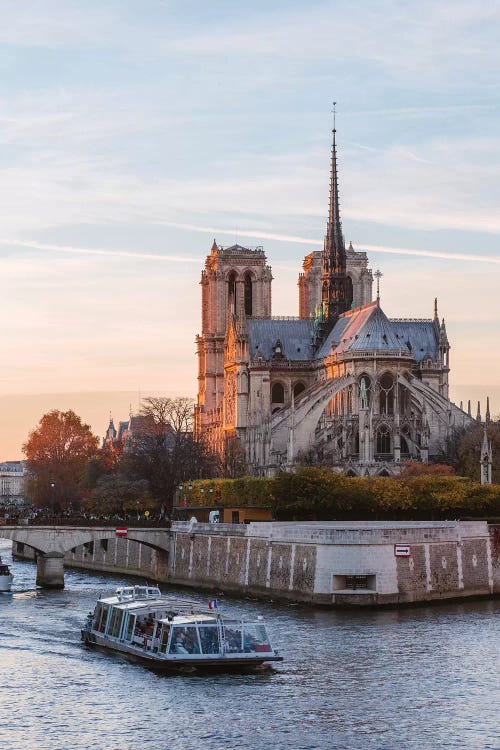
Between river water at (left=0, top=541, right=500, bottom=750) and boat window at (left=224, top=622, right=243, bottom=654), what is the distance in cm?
95

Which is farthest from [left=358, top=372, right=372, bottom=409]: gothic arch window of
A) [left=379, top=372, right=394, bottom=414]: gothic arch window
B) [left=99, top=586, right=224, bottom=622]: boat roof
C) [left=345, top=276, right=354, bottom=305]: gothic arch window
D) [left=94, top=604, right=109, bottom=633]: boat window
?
[left=94, top=604, right=109, bottom=633]: boat window

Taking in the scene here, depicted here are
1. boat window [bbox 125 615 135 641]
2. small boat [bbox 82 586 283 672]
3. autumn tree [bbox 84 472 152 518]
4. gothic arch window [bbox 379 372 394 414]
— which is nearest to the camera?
small boat [bbox 82 586 283 672]

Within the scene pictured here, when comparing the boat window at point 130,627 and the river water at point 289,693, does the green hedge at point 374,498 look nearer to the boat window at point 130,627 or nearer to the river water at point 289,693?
the river water at point 289,693

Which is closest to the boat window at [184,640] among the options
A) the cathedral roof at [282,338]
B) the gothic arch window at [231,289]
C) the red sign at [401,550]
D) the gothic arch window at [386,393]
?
the red sign at [401,550]

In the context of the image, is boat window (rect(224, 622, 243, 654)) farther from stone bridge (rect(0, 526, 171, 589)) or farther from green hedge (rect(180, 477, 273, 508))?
green hedge (rect(180, 477, 273, 508))

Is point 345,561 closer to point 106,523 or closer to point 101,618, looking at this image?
point 101,618

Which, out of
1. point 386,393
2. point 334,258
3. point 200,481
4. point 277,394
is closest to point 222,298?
point 334,258

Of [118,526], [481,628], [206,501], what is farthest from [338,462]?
[481,628]

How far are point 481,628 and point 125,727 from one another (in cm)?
1892

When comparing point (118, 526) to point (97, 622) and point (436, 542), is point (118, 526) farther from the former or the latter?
point (97, 622)

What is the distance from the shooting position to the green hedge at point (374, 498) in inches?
2931

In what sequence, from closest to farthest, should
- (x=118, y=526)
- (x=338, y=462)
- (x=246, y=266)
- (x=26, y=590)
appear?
(x=26, y=590), (x=118, y=526), (x=338, y=462), (x=246, y=266)

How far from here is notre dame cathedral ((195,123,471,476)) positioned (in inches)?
4409

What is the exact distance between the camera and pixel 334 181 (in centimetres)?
13488
